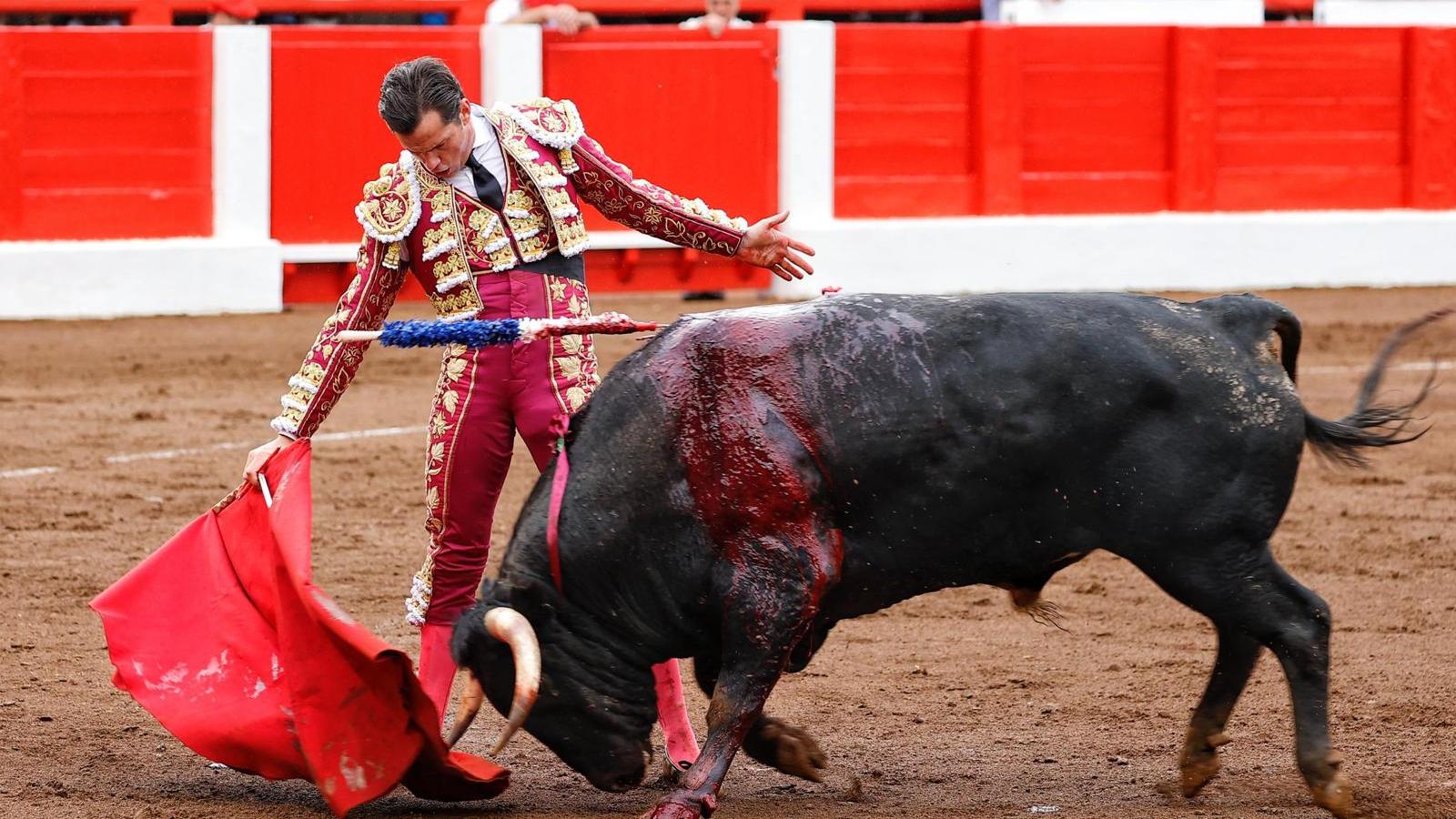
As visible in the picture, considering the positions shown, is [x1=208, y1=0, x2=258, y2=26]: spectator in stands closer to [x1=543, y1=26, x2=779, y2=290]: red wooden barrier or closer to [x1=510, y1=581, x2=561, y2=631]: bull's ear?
[x1=543, y1=26, x2=779, y2=290]: red wooden barrier

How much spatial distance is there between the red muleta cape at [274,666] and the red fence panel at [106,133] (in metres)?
6.03

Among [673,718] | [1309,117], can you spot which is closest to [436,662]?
[673,718]

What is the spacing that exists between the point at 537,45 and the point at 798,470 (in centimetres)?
680

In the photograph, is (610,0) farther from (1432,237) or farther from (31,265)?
(1432,237)

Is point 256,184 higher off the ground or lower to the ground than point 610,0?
lower

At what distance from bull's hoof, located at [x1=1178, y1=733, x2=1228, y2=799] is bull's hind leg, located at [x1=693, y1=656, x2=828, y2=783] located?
1.94ft

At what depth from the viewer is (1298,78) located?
35.1 feet

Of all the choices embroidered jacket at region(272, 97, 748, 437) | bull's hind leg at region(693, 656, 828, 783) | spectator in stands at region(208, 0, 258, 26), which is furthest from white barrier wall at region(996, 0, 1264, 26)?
bull's hind leg at region(693, 656, 828, 783)

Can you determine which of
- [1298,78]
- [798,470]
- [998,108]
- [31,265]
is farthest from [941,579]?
[1298,78]

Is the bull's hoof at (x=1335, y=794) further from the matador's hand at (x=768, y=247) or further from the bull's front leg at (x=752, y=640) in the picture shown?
the matador's hand at (x=768, y=247)

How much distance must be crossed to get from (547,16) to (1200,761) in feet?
22.9

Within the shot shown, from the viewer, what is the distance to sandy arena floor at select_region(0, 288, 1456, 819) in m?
3.44

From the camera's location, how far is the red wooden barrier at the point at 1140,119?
1027 cm

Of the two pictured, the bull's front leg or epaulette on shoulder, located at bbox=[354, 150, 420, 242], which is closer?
the bull's front leg
